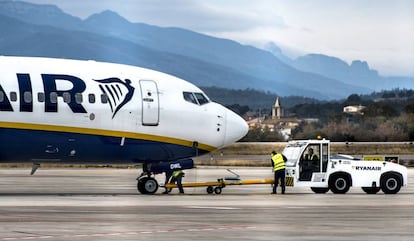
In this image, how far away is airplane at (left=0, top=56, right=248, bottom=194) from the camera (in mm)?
39406

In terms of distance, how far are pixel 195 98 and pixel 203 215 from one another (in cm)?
1324

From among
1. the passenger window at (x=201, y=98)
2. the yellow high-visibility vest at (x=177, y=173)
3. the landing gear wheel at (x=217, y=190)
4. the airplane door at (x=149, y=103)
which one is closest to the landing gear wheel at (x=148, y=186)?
the yellow high-visibility vest at (x=177, y=173)

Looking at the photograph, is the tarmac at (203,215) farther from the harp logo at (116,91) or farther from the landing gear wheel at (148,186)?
the harp logo at (116,91)

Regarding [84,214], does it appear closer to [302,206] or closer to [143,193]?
[302,206]

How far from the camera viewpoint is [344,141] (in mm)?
91000

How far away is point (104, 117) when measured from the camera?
40.8 metres

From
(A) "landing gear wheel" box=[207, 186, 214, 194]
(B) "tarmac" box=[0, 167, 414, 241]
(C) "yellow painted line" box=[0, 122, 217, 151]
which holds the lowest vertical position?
(B) "tarmac" box=[0, 167, 414, 241]

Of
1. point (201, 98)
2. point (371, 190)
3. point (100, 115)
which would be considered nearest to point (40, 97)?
point (100, 115)

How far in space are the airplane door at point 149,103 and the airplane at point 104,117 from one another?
35 mm

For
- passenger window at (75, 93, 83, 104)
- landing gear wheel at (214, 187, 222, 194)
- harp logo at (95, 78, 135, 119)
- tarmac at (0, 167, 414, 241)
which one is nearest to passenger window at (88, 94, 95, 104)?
passenger window at (75, 93, 83, 104)

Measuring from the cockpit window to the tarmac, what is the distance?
11.0 ft

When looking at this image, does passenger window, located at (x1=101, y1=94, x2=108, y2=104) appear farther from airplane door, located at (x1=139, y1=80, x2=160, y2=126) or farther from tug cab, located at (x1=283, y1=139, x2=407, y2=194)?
tug cab, located at (x1=283, y1=139, x2=407, y2=194)

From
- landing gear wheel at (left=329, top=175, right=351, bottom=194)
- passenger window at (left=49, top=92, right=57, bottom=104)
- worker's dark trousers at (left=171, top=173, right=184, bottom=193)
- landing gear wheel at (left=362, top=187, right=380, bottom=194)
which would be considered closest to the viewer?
passenger window at (left=49, top=92, right=57, bottom=104)

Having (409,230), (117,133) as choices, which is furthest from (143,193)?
(409,230)
